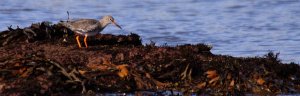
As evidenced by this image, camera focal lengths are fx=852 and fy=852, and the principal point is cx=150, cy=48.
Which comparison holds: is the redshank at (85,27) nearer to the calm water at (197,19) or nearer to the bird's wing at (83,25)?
the bird's wing at (83,25)

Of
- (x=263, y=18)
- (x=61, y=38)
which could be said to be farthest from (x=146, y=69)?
(x=263, y=18)

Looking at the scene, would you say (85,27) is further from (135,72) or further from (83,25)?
(135,72)

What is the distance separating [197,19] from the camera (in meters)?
14.7

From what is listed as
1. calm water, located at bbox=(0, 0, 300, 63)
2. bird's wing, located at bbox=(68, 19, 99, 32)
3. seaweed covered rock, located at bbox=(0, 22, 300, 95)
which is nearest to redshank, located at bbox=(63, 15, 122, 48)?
bird's wing, located at bbox=(68, 19, 99, 32)

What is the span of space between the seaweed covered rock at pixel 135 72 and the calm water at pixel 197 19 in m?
2.65

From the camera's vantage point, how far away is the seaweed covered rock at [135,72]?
767 centimetres

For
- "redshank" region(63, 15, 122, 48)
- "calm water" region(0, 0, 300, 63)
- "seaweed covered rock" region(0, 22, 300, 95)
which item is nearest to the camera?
"seaweed covered rock" region(0, 22, 300, 95)

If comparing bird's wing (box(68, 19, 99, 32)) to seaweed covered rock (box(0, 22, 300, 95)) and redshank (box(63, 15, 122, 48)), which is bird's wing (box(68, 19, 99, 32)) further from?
seaweed covered rock (box(0, 22, 300, 95))

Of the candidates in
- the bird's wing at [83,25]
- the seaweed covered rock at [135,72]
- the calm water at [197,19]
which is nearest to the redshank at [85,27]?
the bird's wing at [83,25]

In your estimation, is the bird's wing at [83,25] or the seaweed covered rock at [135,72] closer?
the seaweed covered rock at [135,72]

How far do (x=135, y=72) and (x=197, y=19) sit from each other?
6821mm

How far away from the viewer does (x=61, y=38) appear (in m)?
9.55

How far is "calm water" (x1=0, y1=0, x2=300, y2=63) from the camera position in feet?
40.6

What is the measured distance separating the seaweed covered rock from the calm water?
2.65 meters
